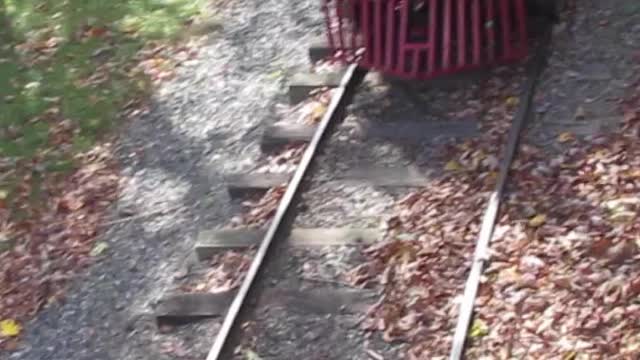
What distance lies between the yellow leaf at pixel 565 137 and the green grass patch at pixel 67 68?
3514 mm

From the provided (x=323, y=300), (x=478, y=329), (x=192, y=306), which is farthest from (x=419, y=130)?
(x=478, y=329)

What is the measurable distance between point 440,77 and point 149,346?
2.98 m

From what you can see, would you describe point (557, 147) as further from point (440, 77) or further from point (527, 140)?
point (440, 77)

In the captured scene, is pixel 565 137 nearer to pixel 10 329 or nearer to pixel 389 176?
pixel 389 176

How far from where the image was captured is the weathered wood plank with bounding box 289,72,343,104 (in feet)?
29.8

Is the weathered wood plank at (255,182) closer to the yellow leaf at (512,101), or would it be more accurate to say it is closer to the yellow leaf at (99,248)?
the yellow leaf at (99,248)

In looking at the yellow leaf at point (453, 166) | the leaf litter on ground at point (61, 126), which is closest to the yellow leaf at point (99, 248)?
the leaf litter on ground at point (61, 126)

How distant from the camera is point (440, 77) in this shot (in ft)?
29.3

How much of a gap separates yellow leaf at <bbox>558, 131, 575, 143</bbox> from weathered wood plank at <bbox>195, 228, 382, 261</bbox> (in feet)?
4.42

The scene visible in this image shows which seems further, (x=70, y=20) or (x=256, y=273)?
(x=70, y=20)

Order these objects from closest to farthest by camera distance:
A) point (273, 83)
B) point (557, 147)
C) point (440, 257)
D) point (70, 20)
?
point (440, 257) → point (557, 147) → point (273, 83) → point (70, 20)

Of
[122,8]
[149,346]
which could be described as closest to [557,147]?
[149,346]

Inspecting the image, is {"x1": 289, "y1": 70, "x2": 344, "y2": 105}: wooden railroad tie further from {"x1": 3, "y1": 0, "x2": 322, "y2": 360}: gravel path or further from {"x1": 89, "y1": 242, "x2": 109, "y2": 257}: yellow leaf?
{"x1": 89, "y1": 242, "x2": 109, "y2": 257}: yellow leaf

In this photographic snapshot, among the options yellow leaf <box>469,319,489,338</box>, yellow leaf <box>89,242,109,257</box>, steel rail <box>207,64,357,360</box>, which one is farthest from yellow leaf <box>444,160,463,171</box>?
yellow leaf <box>89,242,109,257</box>
